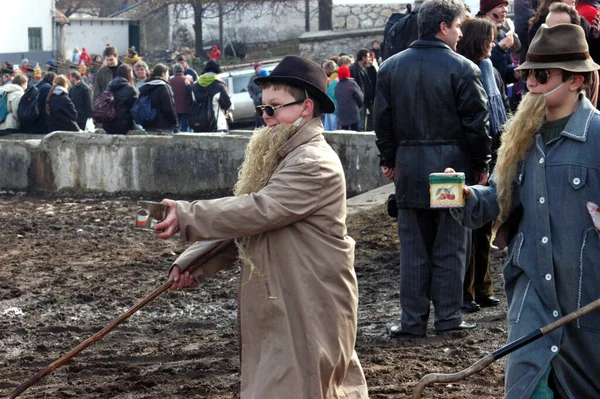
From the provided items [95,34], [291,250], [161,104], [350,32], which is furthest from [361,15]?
[291,250]

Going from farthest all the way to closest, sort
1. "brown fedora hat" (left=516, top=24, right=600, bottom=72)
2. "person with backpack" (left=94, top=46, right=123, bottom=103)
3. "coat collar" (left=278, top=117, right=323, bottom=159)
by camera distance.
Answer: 1. "person with backpack" (left=94, top=46, right=123, bottom=103)
2. "coat collar" (left=278, top=117, right=323, bottom=159)
3. "brown fedora hat" (left=516, top=24, right=600, bottom=72)

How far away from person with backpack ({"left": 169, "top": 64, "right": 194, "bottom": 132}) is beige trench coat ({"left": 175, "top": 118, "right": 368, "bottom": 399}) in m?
13.2

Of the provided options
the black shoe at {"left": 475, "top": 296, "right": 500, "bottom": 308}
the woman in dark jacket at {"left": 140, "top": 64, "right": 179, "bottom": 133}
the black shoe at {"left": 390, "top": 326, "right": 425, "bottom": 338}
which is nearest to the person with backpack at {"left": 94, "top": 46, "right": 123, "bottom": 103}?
the woman in dark jacket at {"left": 140, "top": 64, "right": 179, "bottom": 133}

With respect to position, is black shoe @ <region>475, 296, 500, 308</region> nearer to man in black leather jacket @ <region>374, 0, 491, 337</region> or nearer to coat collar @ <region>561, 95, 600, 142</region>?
man in black leather jacket @ <region>374, 0, 491, 337</region>

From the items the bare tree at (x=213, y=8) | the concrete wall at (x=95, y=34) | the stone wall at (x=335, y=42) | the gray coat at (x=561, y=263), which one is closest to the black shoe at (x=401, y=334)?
the gray coat at (x=561, y=263)

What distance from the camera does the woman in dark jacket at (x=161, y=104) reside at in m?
14.9

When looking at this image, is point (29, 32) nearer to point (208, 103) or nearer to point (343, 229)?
point (208, 103)

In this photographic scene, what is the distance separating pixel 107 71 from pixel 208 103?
2.23 meters

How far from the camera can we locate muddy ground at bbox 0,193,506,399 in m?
6.24

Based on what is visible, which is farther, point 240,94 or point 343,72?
point 240,94

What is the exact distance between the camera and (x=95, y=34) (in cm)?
5347

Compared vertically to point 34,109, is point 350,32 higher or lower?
higher

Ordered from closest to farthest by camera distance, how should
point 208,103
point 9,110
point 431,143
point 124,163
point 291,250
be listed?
point 291,250 → point 431,143 → point 124,163 → point 208,103 → point 9,110

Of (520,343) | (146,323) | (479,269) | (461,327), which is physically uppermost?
(520,343)
